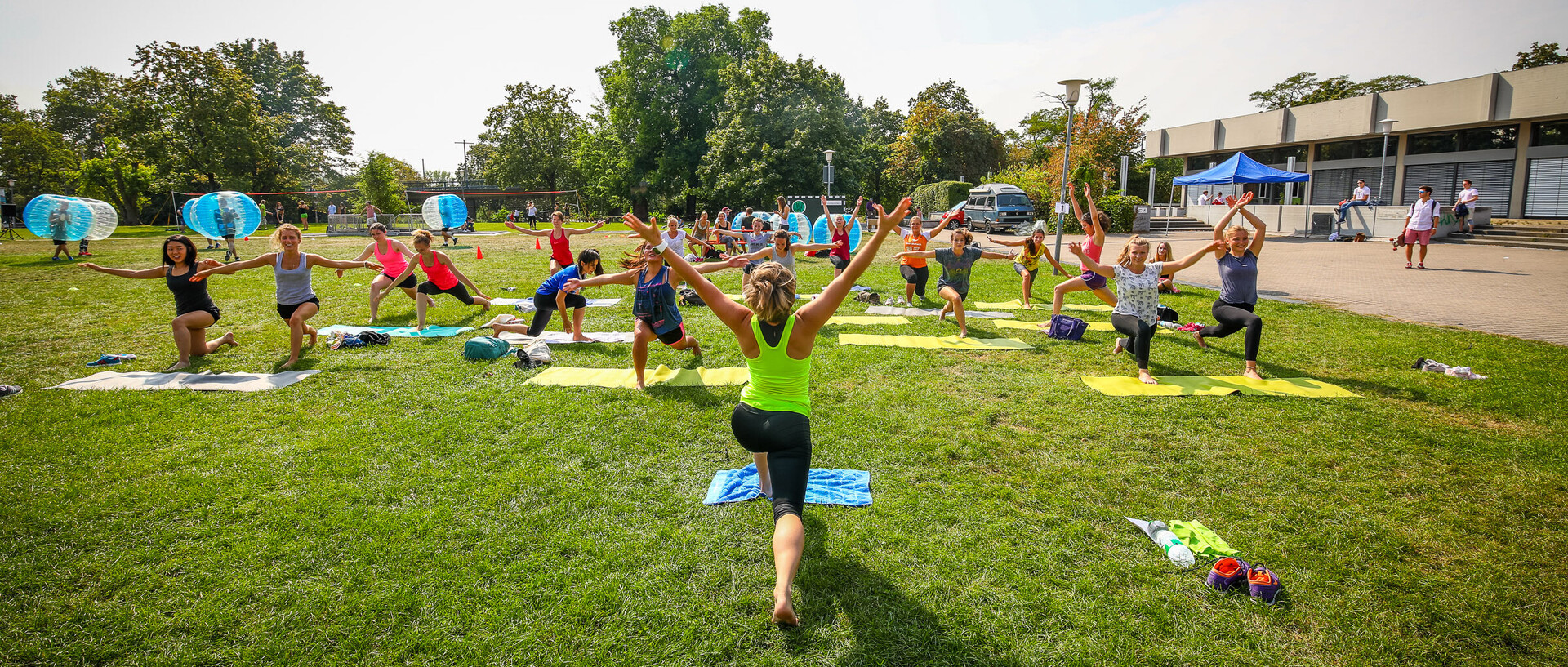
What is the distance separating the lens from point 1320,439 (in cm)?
573

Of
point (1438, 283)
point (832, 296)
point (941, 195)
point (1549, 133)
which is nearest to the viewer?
point (832, 296)

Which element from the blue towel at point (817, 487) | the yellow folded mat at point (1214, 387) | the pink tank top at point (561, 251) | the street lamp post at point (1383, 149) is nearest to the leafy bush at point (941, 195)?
the street lamp post at point (1383, 149)

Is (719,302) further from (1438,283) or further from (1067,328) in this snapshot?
(1438,283)

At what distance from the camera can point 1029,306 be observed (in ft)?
41.4

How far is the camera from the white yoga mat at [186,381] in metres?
7.17

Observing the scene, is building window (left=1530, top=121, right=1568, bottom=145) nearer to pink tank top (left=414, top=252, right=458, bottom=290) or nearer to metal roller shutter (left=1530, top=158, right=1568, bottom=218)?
metal roller shutter (left=1530, top=158, right=1568, bottom=218)

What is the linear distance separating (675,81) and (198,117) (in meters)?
29.8

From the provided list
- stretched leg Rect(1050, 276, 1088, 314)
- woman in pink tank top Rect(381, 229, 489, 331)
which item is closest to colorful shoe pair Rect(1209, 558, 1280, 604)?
stretched leg Rect(1050, 276, 1088, 314)

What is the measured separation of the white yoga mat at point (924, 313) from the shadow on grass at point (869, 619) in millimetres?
8154

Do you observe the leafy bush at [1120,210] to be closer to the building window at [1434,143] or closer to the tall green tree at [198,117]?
the building window at [1434,143]

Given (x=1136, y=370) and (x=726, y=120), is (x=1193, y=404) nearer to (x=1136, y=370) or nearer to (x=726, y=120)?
(x=1136, y=370)

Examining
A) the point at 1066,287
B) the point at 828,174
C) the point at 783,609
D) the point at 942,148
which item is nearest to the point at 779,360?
the point at 783,609

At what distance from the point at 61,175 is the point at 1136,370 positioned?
67.8 meters

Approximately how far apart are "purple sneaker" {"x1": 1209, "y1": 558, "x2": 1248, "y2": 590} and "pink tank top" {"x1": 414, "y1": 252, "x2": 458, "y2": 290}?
10.5 metres
